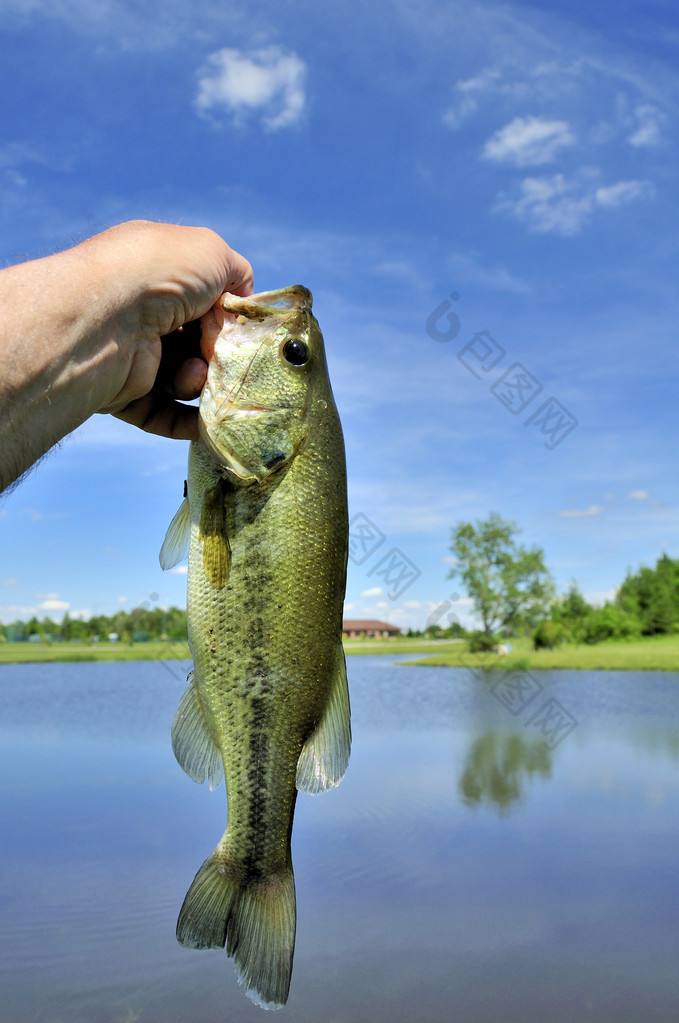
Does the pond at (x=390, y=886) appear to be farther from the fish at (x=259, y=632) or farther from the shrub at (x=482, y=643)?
the shrub at (x=482, y=643)

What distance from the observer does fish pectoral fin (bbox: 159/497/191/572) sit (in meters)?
2.25

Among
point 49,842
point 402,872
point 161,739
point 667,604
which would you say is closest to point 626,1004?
point 402,872

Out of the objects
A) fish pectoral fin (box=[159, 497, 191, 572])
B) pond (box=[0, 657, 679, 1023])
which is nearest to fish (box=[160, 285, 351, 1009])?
fish pectoral fin (box=[159, 497, 191, 572])

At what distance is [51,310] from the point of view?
1782mm

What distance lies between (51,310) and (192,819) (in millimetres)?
10353

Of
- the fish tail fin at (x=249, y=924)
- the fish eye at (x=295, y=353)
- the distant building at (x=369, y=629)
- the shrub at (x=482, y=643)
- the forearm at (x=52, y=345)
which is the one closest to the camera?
the forearm at (x=52, y=345)

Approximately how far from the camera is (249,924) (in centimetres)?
193

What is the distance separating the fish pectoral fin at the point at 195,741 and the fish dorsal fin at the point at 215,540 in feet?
1.22

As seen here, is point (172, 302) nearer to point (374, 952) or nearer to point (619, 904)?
point (374, 952)

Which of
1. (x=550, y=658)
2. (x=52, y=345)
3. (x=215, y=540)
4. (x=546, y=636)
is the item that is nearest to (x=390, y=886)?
(x=215, y=540)

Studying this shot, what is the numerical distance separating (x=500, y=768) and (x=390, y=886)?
6.80 meters

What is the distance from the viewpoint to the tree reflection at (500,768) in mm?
11953

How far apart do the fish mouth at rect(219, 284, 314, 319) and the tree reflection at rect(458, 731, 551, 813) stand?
1048cm

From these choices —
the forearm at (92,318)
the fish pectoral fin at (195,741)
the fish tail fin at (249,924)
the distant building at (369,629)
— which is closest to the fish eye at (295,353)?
the forearm at (92,318)
